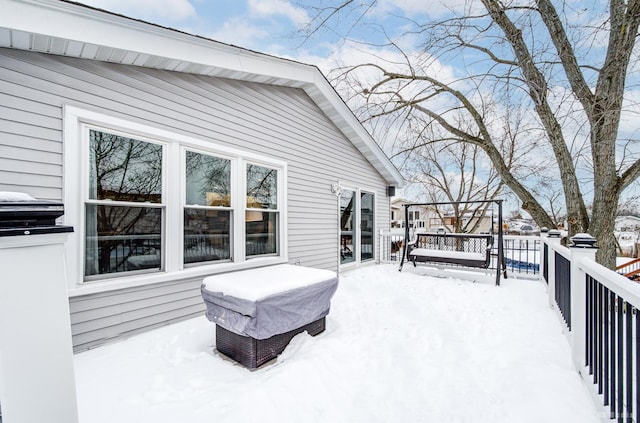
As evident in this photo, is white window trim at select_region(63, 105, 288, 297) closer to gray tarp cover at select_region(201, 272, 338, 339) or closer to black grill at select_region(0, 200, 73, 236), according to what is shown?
gray tarp cover at select_region(201, 272, 338, 339)

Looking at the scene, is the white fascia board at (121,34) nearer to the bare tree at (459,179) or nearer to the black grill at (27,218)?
the black grill at (27,218)

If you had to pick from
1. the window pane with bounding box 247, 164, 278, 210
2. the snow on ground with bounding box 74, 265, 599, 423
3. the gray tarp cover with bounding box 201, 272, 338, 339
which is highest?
the window pane with bounding box 247, 164, 278, 210

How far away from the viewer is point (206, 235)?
3.91 m

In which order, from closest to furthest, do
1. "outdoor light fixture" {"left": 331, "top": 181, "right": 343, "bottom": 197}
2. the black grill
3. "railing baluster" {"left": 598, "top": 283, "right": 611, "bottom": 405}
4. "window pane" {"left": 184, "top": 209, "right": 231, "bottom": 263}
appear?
the black grill → "railing baluster" {"left": 598, "top": 283, "right": 611, "bottom": 405} → "window pane" {"left": 184, "top": 209, "right": 231, "bottom": 263} → "outdoor light fixture" {"left": 331, "top": 181, "right": 343, "bottom": 197}

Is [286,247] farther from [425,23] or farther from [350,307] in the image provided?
[425,23]

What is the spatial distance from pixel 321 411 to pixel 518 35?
5867mm

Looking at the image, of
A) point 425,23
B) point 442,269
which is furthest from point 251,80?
point 442,269

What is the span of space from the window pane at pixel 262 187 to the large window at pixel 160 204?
15mm

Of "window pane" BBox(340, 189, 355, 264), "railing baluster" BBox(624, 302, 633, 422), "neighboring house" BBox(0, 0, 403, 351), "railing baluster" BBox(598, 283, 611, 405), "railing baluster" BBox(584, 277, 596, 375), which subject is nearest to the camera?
"railing baluster" BBox(624, 302, 633, 422)

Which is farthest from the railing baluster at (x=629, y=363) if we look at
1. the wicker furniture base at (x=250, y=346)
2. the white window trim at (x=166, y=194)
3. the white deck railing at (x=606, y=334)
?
the white window trim at (x=166, y=194)

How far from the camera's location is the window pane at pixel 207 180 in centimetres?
374

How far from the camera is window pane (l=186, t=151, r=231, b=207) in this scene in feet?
12.3

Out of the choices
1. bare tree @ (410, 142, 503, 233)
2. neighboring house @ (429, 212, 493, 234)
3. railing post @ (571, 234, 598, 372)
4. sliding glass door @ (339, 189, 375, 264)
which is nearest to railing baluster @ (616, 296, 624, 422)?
railing post @ (571, 234, 598, 372)

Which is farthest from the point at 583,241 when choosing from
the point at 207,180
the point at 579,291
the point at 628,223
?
the point at 628,223
